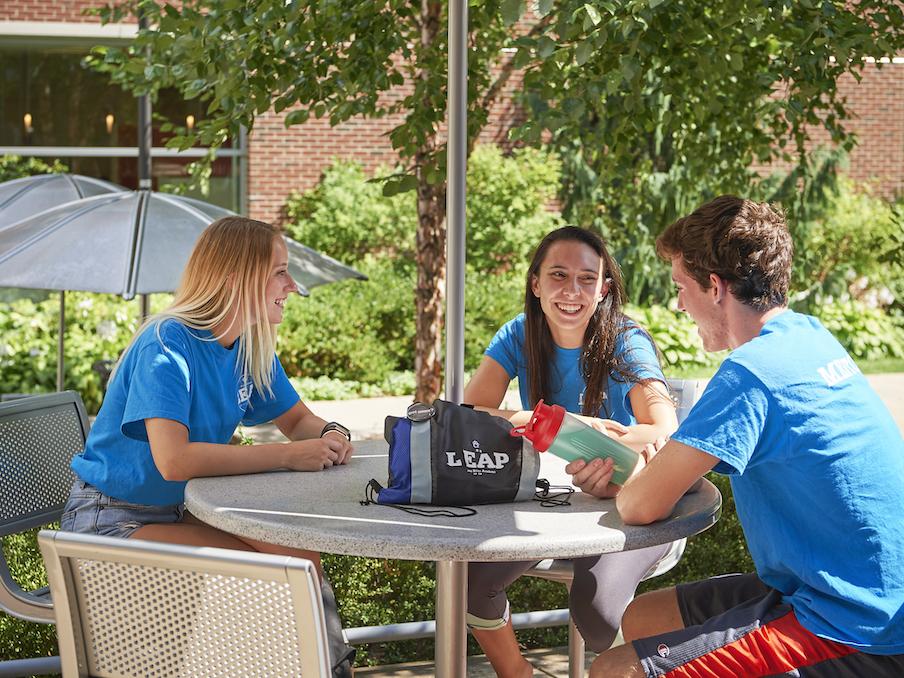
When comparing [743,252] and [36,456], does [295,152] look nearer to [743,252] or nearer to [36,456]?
[36,456]

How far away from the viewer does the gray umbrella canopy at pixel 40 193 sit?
650 centimetres

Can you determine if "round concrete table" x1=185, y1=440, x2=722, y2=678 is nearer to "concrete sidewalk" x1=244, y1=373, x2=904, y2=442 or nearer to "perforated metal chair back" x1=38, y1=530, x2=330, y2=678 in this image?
"perforated metal chair back" x1=38, y1=530, x2=330, y2=678

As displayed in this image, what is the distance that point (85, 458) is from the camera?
9.85 ft

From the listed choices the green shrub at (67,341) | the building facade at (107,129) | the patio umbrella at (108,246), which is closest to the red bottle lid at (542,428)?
the patio umbrella at (108,246)

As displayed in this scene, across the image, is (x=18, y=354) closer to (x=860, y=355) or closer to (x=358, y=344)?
(x=358, y=344)

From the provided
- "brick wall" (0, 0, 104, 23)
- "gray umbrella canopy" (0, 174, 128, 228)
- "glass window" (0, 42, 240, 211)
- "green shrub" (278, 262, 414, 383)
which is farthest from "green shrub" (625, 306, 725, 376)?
"brick wall" (0, 0, 104, 23)

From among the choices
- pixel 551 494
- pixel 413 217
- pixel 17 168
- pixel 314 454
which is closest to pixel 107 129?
pixel 17 168

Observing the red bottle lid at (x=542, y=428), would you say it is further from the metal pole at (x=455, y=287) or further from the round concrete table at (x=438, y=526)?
the metal pole at (x=455, y=287)

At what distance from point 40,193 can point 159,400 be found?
4.44m

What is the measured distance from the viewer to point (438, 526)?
228 centimetres

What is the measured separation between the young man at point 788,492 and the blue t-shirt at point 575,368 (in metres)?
0.99

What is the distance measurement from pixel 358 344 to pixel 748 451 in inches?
348

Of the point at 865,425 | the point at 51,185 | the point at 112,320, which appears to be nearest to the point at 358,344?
the point at 112,320

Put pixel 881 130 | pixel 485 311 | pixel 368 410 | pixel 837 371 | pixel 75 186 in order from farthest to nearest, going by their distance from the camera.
Answer: pixel 881 130 → pixel 485 311 → pixel 368 410 → pixel 75 186 → pixel 837 371
